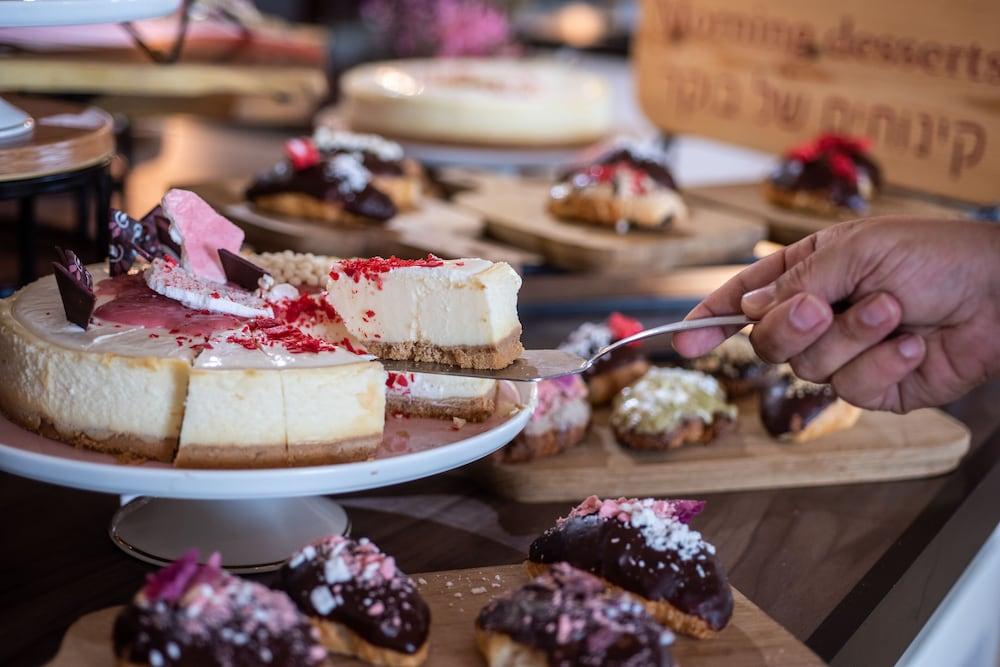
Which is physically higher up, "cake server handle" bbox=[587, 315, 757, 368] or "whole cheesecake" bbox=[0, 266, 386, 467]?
"cake server handle" bbox=[587, 315, 757, 368]

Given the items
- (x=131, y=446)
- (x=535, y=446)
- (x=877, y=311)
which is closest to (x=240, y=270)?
(x=131, y=446)

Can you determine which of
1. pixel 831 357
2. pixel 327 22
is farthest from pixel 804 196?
pixel 327 22

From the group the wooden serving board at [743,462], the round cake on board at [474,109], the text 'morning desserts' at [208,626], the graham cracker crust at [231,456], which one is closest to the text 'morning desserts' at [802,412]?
the wooden serving board at [743,462]

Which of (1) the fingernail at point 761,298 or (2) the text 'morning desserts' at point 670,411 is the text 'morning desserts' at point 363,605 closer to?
(1) the fingernail at point 761,298

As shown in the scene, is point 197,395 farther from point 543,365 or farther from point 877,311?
point 877,311

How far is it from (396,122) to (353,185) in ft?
3.44

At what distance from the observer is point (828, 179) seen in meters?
2.79

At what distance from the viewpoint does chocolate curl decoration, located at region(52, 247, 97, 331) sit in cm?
129

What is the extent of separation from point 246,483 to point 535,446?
0.59 metres

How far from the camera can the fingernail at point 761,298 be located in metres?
1.35

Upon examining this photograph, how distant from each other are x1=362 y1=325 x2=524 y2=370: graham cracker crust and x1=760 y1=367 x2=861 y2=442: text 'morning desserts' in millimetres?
585

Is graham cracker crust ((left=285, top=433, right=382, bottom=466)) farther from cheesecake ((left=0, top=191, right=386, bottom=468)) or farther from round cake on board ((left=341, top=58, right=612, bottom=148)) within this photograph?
round cake on board ((left=341, top=58, right=612, bottom=148))

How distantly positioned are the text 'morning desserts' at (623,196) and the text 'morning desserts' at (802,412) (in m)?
0.84

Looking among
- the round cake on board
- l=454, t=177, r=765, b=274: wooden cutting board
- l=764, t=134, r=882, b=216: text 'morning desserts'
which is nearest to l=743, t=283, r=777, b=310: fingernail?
l=454, t=177, r=765, b=274: wooden cutting board
